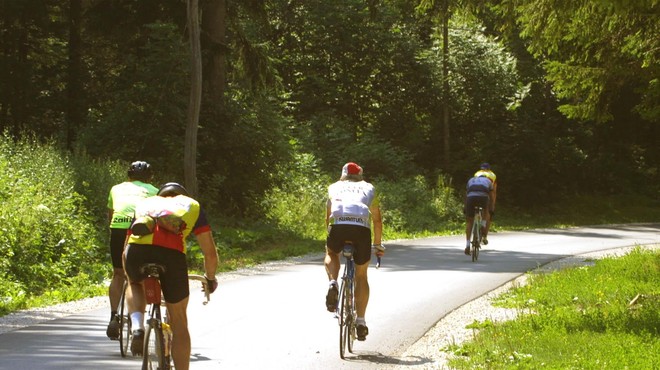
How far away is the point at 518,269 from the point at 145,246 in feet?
48.1

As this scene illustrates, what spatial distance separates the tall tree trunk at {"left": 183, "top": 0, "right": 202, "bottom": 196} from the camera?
2736 cm

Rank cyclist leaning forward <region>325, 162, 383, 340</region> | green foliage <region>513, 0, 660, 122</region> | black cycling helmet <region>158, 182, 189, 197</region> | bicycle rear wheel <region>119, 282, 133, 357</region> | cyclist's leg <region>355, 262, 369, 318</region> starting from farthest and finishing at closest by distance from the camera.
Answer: green foliage <region>513, 0, 660, 122</region>
cyclist's leg <region>355, 262, 369, 318</region>
cyclist leaning forward <region>325, 162, 383, 340</region>
bicycle rear wheel <region>119, 282, 133, 357</region>
black cycling helmet <region>158, 182, 189, 197</region>

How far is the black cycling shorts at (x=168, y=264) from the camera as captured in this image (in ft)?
24.8

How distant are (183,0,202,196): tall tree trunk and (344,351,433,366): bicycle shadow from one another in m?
16.8

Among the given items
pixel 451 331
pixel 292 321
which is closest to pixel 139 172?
pixel 292 321

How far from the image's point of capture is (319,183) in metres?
37.2

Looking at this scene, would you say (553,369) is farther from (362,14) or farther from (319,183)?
(362,14)

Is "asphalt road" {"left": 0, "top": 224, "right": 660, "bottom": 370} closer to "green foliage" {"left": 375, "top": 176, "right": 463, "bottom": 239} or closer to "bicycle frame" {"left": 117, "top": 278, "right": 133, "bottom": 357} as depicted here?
"bicycle frame" {"left": 117, "top": 278, "right": 133, "bottom": 357}

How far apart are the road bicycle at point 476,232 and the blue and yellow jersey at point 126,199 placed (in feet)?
44.8

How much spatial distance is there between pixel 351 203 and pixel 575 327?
3018mm

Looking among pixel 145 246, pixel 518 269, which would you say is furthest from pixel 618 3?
pixel 518 269

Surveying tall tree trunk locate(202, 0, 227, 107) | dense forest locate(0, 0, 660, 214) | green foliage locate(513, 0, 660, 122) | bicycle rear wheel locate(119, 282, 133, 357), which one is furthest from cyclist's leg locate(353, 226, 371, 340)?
tall tree trunk locate(202, 0, 227, 107)

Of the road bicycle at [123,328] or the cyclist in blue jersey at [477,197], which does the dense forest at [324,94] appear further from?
the road bicycle at [123,328]

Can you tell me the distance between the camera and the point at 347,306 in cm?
1102
